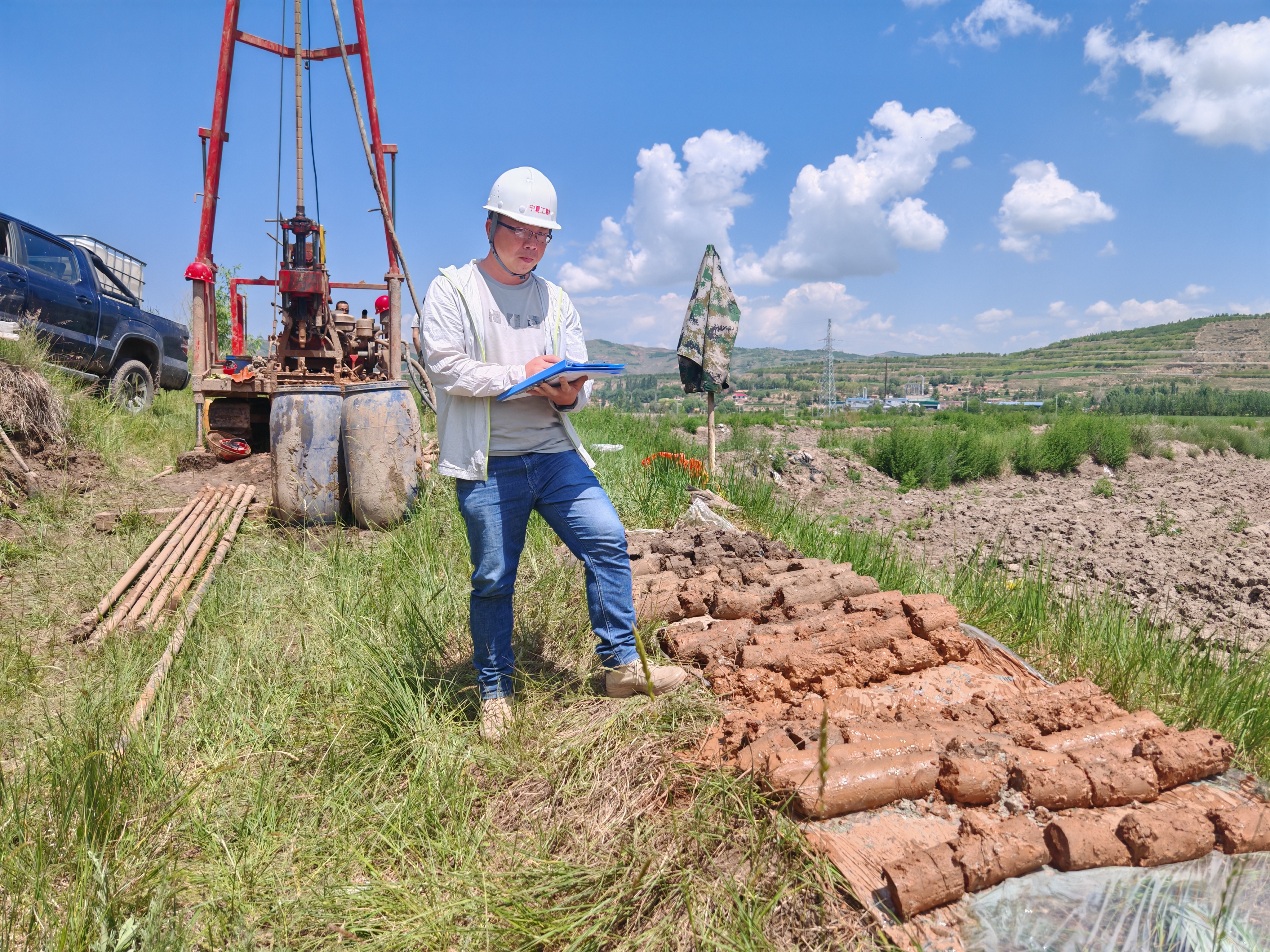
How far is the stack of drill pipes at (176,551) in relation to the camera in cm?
396

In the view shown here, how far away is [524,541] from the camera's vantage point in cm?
272

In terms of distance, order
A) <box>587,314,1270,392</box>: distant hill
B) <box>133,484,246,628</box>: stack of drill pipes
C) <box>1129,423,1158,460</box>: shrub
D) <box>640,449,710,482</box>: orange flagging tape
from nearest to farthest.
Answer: <box>133,484,246,628</box>: stack of drill pipes → <box>640,449,710,482</box>: orange flagging tape → <box>1129,423,1158,460</box>: shrub → <box>587,314,1270,392</box>: distant hill

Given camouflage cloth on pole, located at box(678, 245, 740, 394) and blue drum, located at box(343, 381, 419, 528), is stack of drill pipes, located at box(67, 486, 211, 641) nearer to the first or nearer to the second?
blue drum, located at box(343, 381, 419, 528)

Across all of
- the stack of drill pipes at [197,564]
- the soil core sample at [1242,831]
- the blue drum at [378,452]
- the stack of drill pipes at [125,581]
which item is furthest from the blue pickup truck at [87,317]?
the soil core sample at [1242,831]

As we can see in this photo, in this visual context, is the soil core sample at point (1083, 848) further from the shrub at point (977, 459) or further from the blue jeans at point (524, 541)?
the shrub at point (977, 459)

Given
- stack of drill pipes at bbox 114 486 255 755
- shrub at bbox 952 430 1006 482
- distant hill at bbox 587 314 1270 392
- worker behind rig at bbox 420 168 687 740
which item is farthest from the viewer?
distant hill at bbox 587 314 1270 392

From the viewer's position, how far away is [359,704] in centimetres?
289

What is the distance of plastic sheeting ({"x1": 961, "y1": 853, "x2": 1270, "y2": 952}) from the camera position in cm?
164

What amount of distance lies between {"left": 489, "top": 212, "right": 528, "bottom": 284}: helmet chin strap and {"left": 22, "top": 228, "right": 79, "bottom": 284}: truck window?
755 cm

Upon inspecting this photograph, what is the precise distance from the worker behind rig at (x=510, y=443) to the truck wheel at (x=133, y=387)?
26.1 feet

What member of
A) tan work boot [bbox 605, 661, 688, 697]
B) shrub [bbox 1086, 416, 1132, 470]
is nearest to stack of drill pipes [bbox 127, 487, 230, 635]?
tan work boot [bbox 605, 661, 688, 697]

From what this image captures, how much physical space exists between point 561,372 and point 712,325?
5547 mm

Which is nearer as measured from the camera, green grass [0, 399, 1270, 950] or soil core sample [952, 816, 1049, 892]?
soil core sample [952, 816, 1049, 892]

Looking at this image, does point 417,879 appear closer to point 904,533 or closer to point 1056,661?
point 1056,661
